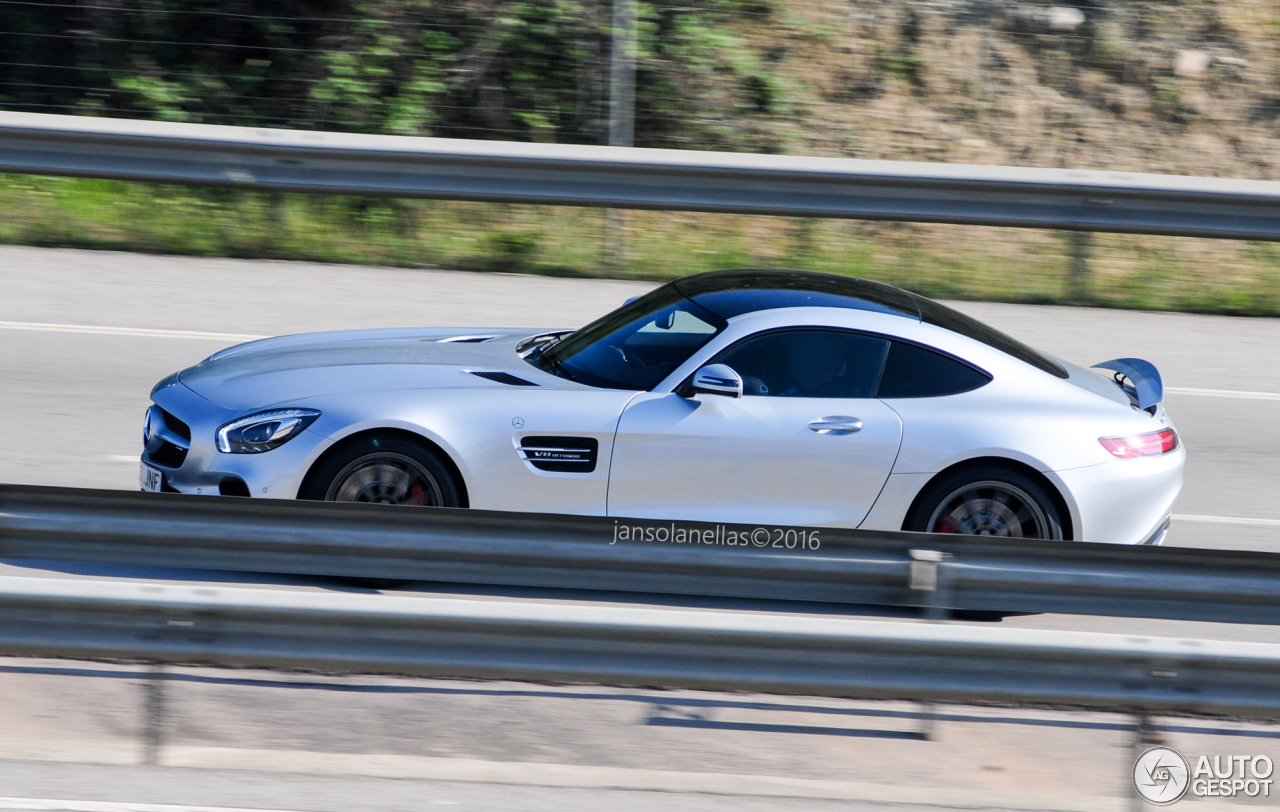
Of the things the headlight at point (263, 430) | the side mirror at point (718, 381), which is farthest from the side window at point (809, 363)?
the headlight at point (263, 430)

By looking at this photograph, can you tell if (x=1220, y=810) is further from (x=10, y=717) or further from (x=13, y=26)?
(x=13, y=26)

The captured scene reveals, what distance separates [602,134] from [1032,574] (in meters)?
8.38

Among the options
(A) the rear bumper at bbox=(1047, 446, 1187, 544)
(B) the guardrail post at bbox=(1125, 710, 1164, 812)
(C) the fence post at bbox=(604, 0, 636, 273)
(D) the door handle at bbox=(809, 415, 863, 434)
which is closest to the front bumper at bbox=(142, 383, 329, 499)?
(D) the door handle at bbox=(809, 415, 863, 434)

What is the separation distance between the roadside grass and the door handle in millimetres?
5151

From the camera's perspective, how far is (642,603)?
615 cm

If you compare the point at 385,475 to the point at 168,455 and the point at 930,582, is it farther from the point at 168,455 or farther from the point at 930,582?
the point at 930,582

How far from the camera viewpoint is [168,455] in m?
6.09

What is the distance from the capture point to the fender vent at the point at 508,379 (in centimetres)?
610

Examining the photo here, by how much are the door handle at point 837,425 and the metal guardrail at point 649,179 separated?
4.86 meters

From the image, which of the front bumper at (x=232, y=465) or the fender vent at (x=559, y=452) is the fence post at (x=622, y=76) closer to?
the fender vent at (x=559, y=452)

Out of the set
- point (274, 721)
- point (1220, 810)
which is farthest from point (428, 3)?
point (1220, 810)

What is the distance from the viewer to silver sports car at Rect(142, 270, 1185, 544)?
19.3ft

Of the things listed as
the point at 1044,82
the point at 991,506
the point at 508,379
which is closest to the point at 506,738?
the point at 508,379

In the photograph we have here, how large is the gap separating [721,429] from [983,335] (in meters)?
1.48
